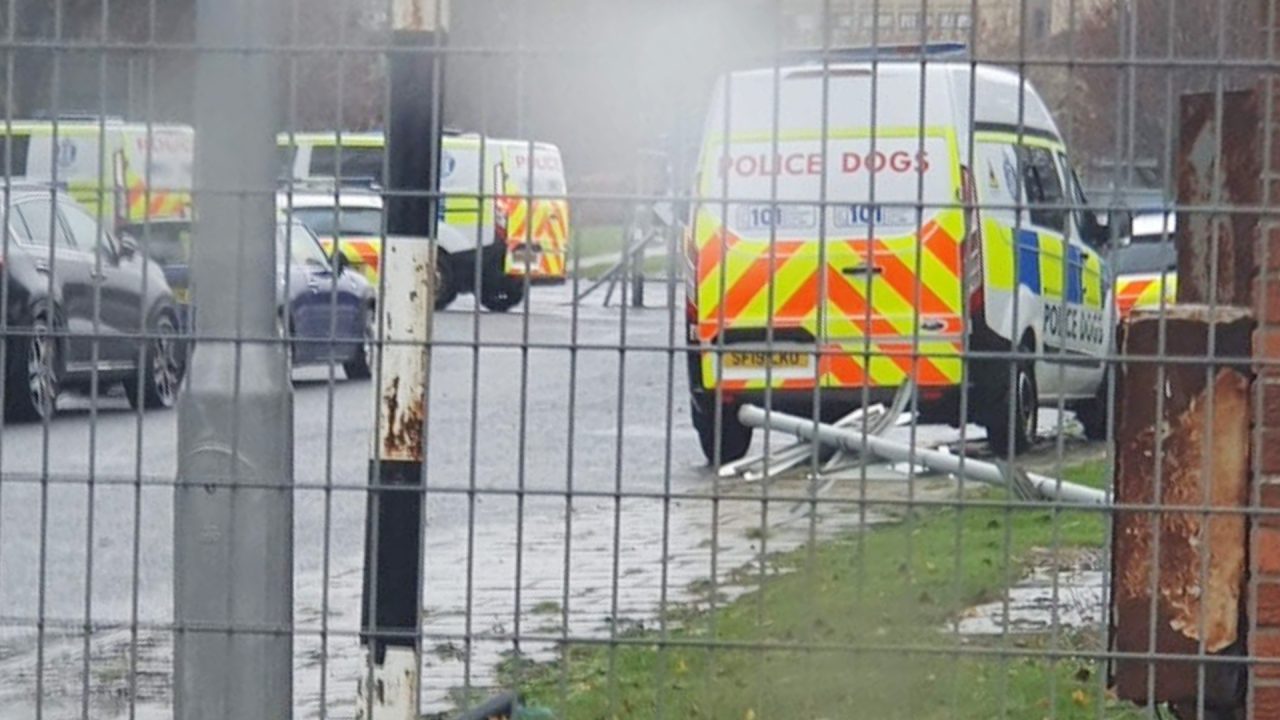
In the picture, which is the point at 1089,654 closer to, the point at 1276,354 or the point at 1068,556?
the point at 1276,354

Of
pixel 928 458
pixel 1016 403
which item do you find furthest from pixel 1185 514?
pixel 928 458

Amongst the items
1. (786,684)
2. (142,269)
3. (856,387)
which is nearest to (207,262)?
(142,269)

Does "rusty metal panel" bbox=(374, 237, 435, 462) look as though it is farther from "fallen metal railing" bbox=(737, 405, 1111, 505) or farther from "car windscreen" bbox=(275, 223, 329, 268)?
"fallen metal railing" bbox=(737, 405, 1111, 505)

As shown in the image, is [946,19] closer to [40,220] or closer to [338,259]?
[338,259]

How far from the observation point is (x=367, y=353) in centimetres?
441

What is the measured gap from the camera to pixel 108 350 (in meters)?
4.44

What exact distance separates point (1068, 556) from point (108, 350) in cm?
345

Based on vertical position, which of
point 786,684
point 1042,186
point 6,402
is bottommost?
point 786,684

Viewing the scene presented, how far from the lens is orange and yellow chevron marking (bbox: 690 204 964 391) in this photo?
4180 millimetres

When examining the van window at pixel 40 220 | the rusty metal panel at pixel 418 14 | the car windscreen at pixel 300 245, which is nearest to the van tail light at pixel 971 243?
the rusty metal panel at pixel 418 14

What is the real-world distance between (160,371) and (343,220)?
0.45m

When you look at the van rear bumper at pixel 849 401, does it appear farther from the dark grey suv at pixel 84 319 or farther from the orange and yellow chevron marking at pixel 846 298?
the dark grey suv at pixel 84 319

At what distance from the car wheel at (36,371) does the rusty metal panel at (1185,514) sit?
1940 mm

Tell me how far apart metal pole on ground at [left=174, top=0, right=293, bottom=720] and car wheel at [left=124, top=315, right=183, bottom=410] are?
0.06m
